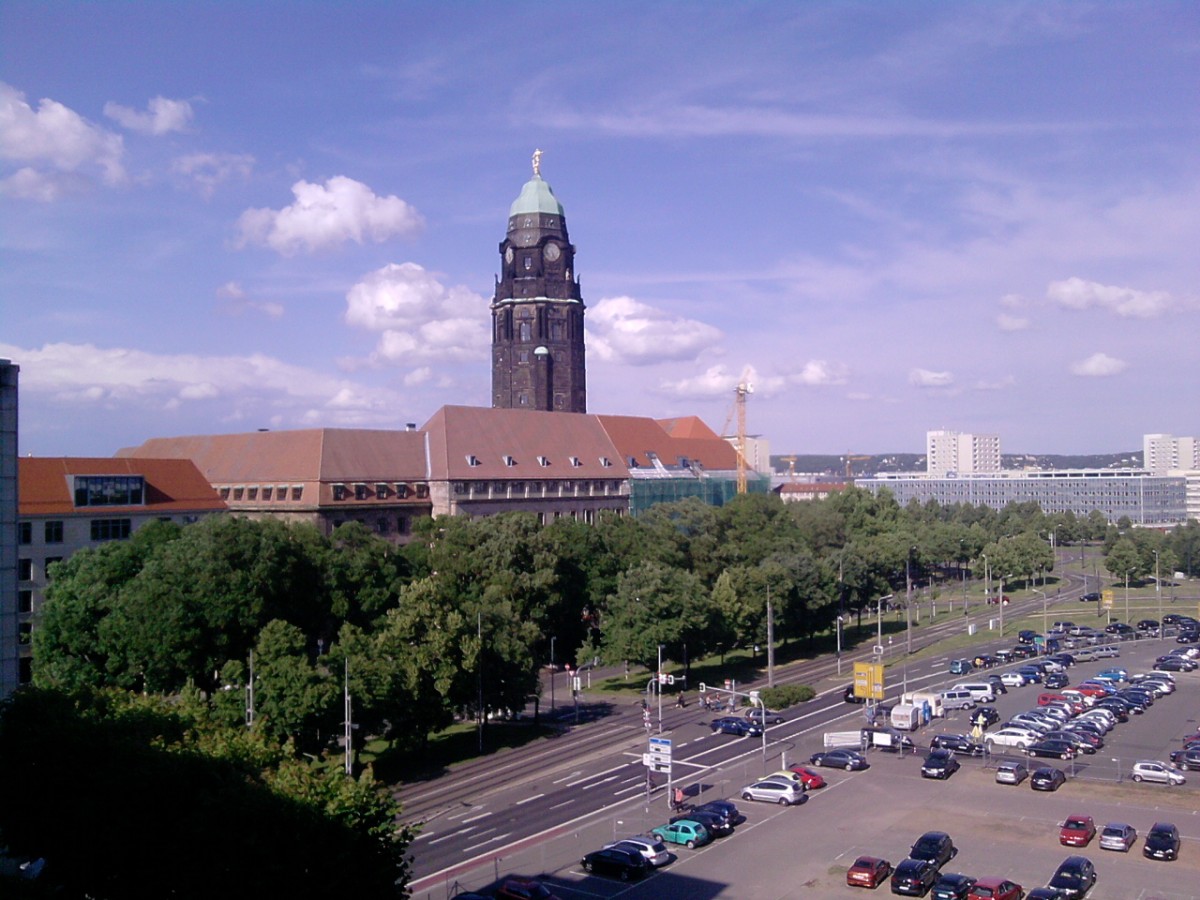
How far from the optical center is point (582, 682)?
2697 inches

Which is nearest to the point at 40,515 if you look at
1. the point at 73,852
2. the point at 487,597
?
the point at 487,597

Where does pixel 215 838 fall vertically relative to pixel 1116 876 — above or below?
above

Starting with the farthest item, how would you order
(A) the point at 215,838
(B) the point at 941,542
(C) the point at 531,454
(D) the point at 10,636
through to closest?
1. (B) the point at 941,542
2. (C) the point at 531,454
3. (D) the point at 10,636
4. (A) the point at 215,838

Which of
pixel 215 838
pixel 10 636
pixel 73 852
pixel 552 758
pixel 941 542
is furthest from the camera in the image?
pixel 941 542

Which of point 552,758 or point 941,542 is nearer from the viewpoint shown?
point 552,758

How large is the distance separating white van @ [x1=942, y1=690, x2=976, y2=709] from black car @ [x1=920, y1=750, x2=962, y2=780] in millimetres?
13758

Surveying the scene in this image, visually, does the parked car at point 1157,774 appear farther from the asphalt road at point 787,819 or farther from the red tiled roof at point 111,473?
the red tiled roof at point 111,473

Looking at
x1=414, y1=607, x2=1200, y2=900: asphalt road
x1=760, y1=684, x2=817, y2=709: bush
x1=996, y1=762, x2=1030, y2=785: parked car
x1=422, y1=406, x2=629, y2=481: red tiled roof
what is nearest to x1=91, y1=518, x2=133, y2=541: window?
x1=422, y1=406, x2=629, y2=481: red tiled roof

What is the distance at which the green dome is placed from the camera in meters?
127

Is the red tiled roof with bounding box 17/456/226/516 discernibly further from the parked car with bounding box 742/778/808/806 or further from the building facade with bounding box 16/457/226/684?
the parked car with bounding box 742/778/808/806

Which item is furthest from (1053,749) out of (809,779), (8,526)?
(8,526)

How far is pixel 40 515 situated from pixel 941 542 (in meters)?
86.4

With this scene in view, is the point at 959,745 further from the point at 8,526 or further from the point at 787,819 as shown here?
the point at 8,526

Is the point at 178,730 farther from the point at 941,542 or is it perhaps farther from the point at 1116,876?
the point at 941,542
